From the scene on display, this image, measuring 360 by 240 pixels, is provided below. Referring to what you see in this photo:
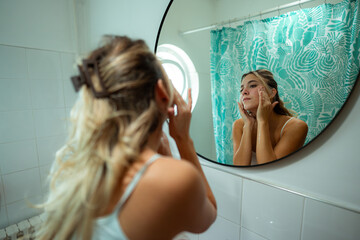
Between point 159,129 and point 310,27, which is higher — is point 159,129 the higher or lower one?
the lower one

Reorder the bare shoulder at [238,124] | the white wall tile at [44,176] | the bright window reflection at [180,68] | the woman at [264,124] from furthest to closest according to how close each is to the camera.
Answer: the white wall tile at [44,176] < the bright window reflection at [180,68] < the bare shoulder at [238,124] < the woman at [264,124]

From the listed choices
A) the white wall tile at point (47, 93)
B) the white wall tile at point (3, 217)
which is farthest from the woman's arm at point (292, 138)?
the white wall tile at point (3, 217)

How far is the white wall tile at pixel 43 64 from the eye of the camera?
125 cm

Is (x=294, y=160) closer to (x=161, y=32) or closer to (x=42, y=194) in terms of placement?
(x=161, y=32)

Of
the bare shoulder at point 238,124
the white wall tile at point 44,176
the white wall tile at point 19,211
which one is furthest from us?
the white wall tile at point 44,176

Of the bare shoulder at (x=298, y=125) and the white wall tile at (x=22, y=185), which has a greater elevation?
the bare shoulder at (x=298, y=125)

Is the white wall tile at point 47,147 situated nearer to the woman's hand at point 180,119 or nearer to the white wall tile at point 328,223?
the woman's hand at point 180,119

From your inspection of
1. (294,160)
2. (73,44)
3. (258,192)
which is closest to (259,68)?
(294,160)

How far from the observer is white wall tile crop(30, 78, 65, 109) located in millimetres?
1274

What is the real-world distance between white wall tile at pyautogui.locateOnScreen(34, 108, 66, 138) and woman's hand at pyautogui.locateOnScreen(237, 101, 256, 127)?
1.14 metres

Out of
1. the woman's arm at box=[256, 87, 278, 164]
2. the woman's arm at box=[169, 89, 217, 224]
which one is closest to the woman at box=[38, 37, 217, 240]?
the woman's arm at box=[169, 89, 217, 224]

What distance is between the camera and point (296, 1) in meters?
0.58

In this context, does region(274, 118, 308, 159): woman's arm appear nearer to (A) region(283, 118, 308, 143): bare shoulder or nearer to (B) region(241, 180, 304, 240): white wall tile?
(A) region(283, 118, 308, 143): bare shoulder

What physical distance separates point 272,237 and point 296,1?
0.76 meters
